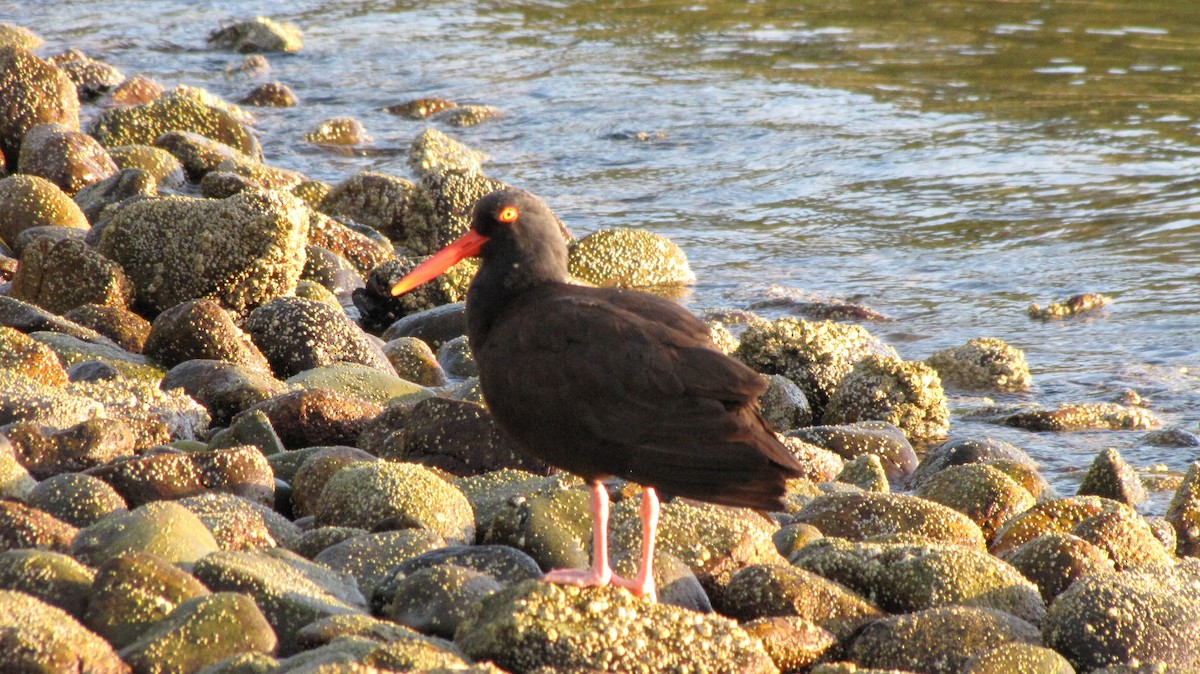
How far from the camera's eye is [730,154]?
467 inches

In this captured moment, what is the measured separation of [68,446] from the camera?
4.38 metres

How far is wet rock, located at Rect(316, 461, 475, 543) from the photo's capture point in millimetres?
4000

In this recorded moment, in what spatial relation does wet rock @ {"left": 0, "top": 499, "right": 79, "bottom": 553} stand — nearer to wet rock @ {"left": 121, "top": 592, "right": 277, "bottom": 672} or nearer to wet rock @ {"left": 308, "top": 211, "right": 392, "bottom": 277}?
wet rock @ {"left": 121, "top": 592, "right": 277, "bottom": 672}

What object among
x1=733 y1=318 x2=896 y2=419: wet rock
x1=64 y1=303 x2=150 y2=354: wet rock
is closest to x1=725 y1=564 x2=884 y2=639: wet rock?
x1=733 y1=318 x2=896 y2=419: wet rock

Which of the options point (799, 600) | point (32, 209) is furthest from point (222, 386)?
point (32, 209)

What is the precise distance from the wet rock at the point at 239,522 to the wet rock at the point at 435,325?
122 inches

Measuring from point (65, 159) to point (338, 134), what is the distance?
3575 mm

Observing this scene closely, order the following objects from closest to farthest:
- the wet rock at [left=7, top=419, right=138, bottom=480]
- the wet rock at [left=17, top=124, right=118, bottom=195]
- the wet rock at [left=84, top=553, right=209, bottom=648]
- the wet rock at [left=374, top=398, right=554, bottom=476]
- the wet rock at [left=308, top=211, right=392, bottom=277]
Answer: the wet rock at [left=84, top=553, right=209, bottom=648], the wet rock at [left=7, top=419, right=138, bottom=480], the wet rock at [left=374, top=398, right=554, bottom=476], the wet rock at [left=308, top=211, right=392, bottom=277], the wet rock at [left=17, top=124, right=118, bottom=195]

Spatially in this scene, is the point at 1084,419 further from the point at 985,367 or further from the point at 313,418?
the point at 313,418

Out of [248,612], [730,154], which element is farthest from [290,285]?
[730,154]

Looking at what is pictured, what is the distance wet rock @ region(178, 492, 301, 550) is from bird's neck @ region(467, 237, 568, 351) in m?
0.74

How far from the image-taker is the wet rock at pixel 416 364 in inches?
248

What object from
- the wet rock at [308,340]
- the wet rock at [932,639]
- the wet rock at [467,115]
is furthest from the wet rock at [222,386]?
the wet rock at [467,115]

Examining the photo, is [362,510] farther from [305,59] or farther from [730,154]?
[305,59]
